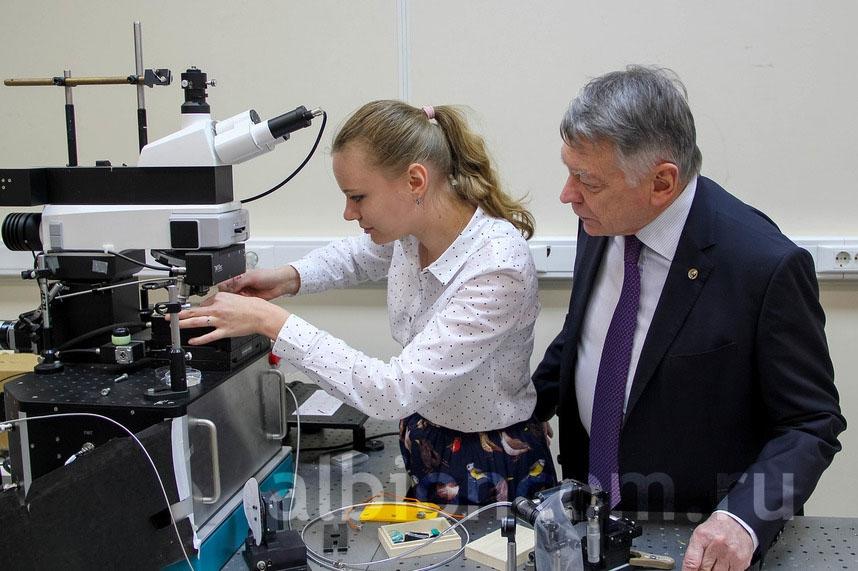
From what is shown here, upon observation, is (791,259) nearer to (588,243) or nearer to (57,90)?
(588,243)

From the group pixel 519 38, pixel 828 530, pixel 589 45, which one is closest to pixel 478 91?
pixel 519 38

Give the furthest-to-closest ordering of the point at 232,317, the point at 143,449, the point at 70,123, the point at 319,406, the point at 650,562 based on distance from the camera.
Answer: the point at 319,406, the point at 70,123, the point at 232,317, the point at 650,562, the point at 143,449

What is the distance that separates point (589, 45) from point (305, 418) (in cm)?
126

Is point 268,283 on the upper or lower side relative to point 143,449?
upper

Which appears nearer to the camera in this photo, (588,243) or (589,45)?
(588,243)

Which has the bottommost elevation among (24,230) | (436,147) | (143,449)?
(143,449)

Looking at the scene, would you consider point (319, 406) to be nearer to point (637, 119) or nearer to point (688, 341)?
point (688, 341)

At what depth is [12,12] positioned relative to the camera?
7.86 ft

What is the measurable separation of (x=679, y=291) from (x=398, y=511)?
623 mm

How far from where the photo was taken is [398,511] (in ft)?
4.64

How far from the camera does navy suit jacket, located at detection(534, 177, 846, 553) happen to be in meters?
1.26

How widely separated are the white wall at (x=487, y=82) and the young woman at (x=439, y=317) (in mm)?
796

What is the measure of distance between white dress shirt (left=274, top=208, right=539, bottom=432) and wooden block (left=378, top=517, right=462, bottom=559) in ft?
0.61

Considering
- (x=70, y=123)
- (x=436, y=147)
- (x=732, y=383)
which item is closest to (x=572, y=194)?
(x=436, y=147)
